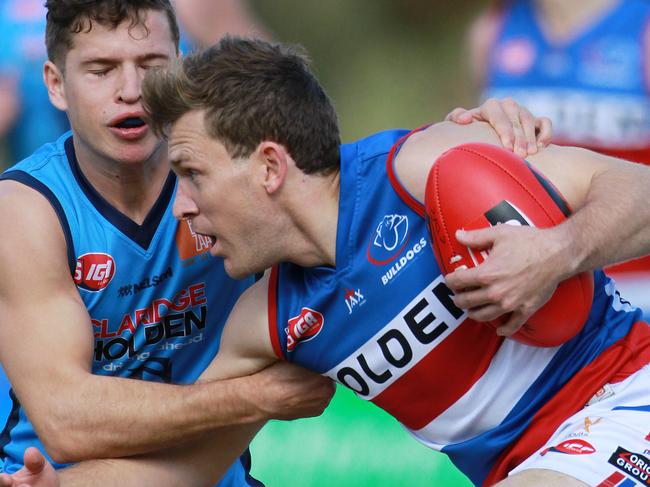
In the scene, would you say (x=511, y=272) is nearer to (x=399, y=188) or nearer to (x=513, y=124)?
(x=399, y=188)

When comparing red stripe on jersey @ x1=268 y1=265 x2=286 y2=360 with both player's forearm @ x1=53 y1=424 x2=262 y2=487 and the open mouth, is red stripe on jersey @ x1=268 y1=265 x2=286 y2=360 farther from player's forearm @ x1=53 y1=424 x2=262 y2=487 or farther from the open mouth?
the open mouth

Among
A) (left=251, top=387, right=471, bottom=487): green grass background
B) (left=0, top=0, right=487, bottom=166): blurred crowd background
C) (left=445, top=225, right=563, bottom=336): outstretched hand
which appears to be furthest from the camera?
(left=0, top=0, right=487, bottom=166): blurred crowd background

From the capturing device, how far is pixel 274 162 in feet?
11.9

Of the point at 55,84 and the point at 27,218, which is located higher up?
the point at 55,84

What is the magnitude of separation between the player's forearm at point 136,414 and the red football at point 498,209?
0.93 metres

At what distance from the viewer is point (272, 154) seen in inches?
142

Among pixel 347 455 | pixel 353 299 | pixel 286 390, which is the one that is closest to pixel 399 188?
pixel 353 299

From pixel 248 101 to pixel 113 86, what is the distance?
2.23 ft

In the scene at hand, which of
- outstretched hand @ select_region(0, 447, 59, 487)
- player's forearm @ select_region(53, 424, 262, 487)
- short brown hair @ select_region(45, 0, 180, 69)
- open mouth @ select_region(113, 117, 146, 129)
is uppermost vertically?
short brown hair @ select_region(45, 0, 180, 69)

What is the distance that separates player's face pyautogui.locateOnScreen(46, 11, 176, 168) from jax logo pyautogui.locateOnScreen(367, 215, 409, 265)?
3.21ft

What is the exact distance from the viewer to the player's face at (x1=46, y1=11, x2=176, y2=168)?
4051 millimetres

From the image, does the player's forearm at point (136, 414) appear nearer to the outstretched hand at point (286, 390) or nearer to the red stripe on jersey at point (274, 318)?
the outstretched hand at point (286, 390)

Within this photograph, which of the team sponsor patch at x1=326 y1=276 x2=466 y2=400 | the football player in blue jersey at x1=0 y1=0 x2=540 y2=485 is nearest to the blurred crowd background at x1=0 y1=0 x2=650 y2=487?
the football player in blue jersey at x1=0 y1=0 x2=540 y2=485

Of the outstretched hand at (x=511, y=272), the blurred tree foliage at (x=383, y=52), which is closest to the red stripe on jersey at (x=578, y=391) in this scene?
the outstretched hand at (x=511, y=272)
